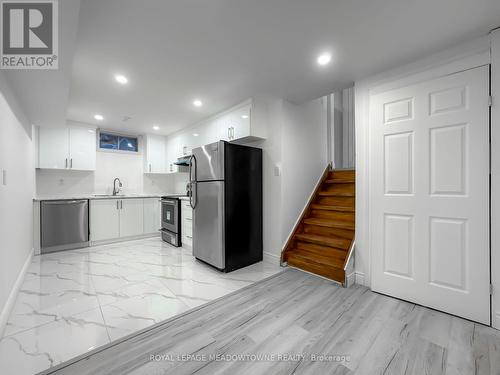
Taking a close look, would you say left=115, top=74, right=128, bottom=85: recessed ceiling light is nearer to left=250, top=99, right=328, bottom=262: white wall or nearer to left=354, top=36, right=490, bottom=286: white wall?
left=250, top=99, right=328, bottom=262: white wall

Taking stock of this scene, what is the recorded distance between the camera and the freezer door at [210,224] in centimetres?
270

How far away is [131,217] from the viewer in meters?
4.37

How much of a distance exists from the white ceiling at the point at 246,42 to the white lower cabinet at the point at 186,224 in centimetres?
185

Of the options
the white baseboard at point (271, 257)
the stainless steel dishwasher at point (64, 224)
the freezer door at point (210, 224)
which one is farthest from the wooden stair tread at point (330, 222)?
the stainless steel dishwasher at point (64, 224)

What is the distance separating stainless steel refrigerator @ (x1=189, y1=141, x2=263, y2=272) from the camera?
8.90 ft

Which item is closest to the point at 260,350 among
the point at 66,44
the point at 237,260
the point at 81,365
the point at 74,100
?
the point at 81,365

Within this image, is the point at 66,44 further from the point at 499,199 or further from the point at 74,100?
the point at 499,199

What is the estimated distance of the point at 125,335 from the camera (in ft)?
5.11

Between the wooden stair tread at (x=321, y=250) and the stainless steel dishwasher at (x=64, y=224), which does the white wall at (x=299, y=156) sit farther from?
the stainless steel dishwasher at (x=64, y=224)

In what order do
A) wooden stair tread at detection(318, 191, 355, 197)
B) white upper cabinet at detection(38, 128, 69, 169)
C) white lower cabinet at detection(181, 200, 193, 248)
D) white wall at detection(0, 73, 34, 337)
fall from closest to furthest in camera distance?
white wall at detection(0, 73, 34, 337) → wooden stair tread at detection(318, 191, 355, 197) → white lower cabinet at detection(181, 200, 193, 248) → white upper cabinet at detection(38, 128, 69, 169)

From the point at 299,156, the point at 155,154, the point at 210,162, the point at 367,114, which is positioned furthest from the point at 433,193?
the point at 155,154

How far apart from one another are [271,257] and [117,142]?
4330 millimetres

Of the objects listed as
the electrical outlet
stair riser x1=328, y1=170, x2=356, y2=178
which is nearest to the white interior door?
the electrical outlet

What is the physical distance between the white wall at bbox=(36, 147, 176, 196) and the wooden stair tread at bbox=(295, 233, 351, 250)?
12.9 ft
